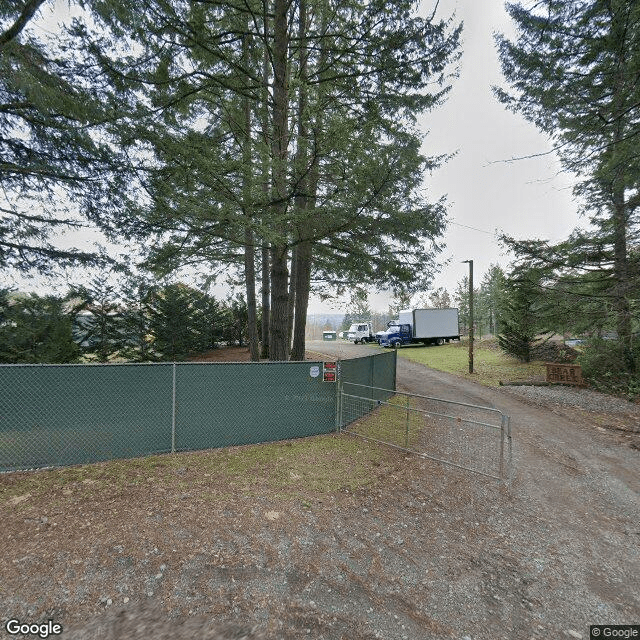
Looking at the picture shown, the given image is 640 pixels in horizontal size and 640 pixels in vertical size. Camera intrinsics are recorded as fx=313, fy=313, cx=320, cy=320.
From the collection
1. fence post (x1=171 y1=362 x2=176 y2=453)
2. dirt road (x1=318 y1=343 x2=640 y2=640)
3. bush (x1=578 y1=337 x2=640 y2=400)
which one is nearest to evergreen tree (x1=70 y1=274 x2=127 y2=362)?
fence post (x1=171 y1=362 x2=176 y2=453)

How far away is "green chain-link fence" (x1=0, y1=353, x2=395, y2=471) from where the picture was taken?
443 centimetres

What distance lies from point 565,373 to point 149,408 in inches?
570

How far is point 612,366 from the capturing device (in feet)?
37.8

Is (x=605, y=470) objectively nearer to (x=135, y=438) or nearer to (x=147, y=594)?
(x=147, y=594)

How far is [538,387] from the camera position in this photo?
12.3m

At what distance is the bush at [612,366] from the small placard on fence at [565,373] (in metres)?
0.26

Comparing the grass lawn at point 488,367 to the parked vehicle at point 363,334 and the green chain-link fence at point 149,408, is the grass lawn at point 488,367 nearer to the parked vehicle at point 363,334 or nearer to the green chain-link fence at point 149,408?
the green chain-link fence at point 149,408

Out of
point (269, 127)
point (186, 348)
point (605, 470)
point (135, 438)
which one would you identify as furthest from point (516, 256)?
point (186, 348)

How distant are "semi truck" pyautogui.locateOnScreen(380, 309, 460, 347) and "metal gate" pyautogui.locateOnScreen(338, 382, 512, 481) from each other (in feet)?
64.2

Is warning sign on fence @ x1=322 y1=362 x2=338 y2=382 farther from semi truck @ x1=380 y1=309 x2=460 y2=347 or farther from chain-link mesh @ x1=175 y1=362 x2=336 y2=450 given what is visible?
semi truck @ x1=380 y1=309 x2=460 y2=347

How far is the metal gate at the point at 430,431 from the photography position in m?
5.66

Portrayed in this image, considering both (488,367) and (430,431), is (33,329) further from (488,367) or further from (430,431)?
(488,367)

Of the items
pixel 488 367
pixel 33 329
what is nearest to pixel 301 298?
pixel 33 329

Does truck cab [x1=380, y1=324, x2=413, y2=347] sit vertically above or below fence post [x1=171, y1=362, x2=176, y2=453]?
above
